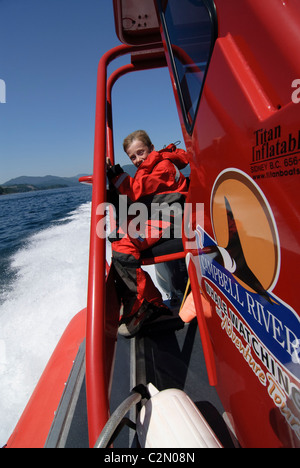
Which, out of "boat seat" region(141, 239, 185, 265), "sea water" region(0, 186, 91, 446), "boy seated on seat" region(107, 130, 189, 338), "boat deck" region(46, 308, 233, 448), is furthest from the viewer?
"sea water" region(0, 186, 91, 446)

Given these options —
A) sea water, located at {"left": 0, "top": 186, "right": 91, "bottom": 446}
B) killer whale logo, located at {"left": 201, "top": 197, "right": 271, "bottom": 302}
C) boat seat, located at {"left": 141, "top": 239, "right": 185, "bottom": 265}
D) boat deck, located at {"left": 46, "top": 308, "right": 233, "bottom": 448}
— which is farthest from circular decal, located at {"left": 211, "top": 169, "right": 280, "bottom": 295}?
sea water, located at {"left": 0, "top": 186, "right": 91, "bottom": 446}

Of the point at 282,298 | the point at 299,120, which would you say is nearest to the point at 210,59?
the point at 299,120

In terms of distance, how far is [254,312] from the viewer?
56 cm

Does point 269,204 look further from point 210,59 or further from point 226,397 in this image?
point 226,397

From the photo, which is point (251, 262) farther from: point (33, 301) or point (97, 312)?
point (33, 301)

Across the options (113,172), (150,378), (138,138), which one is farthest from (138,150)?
(150,378)

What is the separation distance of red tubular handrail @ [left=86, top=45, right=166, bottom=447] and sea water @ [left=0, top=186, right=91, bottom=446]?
1.50 metres

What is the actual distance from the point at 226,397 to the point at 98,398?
0.47m

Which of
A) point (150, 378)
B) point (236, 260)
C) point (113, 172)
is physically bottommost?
point (150, 378)

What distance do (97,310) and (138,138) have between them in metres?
1.33

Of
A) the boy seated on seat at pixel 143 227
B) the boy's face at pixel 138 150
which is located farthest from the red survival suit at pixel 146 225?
the boy's face at pixel 138 150

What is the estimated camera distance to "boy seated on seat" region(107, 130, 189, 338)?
1322 mm

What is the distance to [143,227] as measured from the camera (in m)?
1.42

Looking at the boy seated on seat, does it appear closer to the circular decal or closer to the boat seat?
the boat seat
